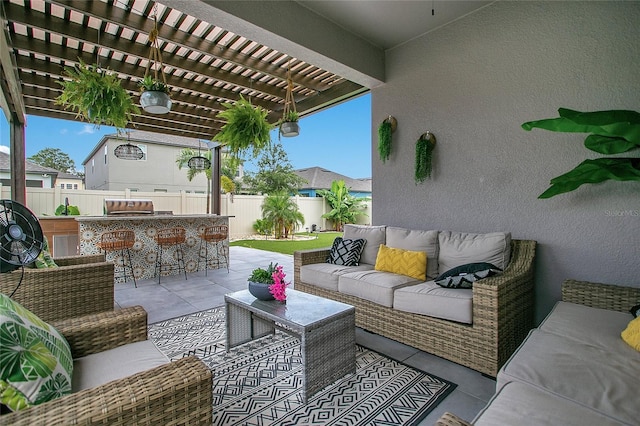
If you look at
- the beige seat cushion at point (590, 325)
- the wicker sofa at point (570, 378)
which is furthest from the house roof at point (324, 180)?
the wicker sofa at point (570, 378)

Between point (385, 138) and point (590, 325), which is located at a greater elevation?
point (385, 138)

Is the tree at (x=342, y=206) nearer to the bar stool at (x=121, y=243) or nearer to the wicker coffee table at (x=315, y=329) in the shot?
the bar stool at (x=121, y=243)

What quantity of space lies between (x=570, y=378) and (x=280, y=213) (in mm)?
10738

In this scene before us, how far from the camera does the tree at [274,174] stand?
1620 centimetres

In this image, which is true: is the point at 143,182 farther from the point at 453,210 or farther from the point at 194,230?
the point at 453,210

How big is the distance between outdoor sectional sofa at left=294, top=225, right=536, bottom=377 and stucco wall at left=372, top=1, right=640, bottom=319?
0.37 m

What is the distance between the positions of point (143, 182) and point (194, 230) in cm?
1055

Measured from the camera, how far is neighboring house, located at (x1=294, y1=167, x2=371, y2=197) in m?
19.3

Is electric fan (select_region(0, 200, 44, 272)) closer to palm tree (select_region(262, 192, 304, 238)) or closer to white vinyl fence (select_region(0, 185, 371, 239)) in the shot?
white vinyl fence (select_region(0, 185, 371, 239))

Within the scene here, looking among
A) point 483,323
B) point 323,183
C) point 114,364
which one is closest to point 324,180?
point 323,183

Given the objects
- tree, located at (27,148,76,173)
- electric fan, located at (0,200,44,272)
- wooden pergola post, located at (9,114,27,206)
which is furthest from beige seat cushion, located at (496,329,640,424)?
tree, located at (27,148,76,173)

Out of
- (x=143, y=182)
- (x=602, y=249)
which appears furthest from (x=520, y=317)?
(x=143, y=182)

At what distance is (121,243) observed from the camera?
516 centimetres

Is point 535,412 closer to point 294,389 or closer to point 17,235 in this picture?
point 294,389
